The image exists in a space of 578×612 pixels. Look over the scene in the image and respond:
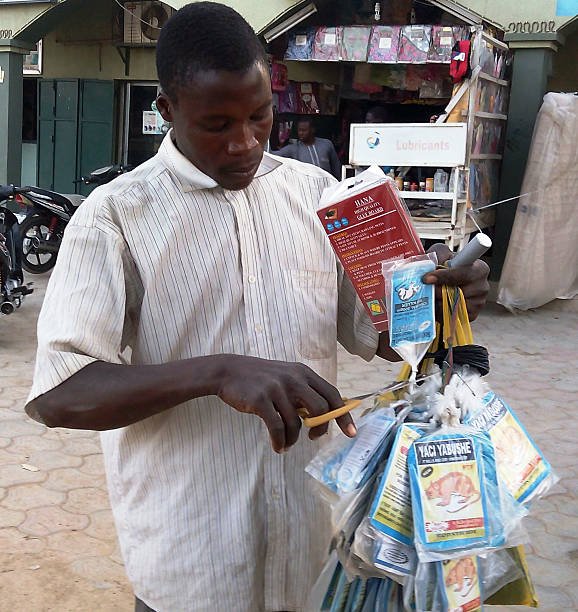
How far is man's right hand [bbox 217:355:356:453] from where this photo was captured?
1.00 m

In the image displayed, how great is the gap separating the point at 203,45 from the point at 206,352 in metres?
0.45

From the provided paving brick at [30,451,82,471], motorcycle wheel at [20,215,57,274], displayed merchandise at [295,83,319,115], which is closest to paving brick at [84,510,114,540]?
paving brick at [30,451,82,471]

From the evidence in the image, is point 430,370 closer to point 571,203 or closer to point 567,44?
point 571,203

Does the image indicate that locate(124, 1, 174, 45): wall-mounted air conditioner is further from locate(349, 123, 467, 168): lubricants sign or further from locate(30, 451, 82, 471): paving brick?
locate(30, 451, 82, 471): paving brick

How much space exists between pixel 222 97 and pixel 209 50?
67 millimetres

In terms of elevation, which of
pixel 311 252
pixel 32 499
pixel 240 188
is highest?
pixel 240 188

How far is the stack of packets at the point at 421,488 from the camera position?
1.09 meters

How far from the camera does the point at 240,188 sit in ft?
4.08

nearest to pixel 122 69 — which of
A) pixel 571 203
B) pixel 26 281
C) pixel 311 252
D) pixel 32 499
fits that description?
pixel 26 281

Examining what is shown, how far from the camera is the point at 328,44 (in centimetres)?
708

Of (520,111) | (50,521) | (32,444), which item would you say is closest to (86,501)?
(50,521)

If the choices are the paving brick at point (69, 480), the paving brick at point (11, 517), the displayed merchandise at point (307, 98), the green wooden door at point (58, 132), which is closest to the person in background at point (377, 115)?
the displayed merchandise at point (307, 98)

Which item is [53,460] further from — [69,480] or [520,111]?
[520,111]

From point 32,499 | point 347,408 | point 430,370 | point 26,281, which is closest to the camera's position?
point 347,408
